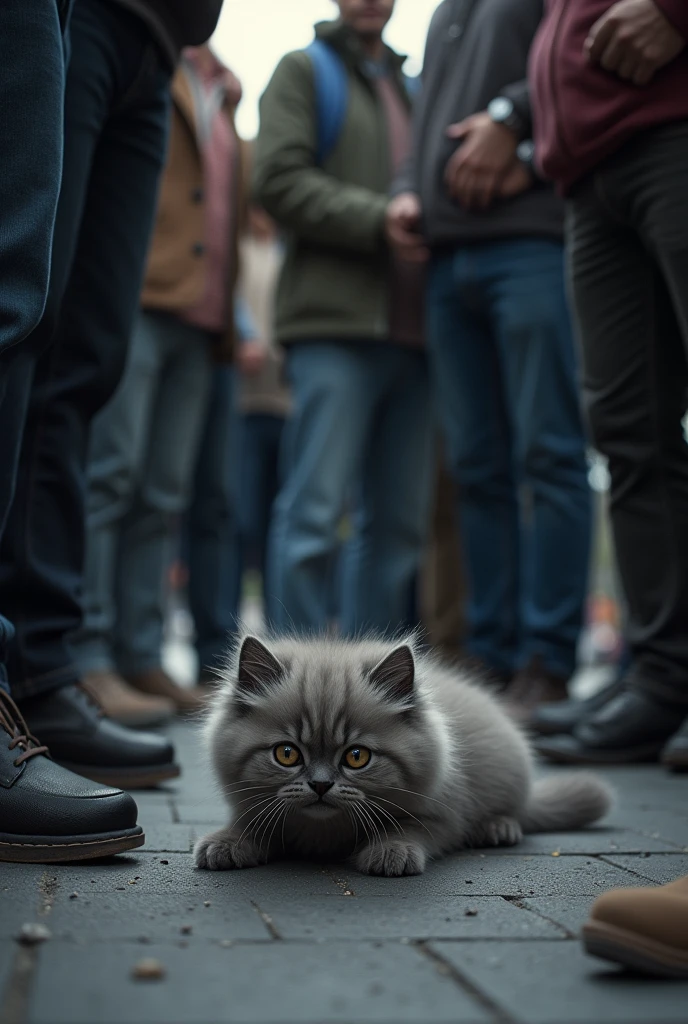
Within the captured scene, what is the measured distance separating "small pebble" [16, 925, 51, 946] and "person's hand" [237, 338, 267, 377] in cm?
496

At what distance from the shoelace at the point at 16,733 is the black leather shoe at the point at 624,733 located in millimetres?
1758

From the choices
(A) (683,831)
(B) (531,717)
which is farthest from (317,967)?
(B) (531,717)

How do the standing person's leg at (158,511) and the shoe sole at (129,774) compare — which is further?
the standing person's leg at (158,511)

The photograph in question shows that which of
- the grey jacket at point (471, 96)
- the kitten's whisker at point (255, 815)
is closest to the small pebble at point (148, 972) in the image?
the kitten's whisker at point (255, 815)

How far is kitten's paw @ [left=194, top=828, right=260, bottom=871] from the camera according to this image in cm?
201

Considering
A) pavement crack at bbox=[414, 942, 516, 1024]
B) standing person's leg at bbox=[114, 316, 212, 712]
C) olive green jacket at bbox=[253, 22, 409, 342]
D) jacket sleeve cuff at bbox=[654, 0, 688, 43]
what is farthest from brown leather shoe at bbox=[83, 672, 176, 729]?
jacket sleeve cuff at bbox=[654, 0, 688, 43]

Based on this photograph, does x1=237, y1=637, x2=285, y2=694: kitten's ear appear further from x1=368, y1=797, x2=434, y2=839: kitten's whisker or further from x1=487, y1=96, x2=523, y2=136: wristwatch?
x1=487, y1=96, x2=523, y2=136: wristwatch

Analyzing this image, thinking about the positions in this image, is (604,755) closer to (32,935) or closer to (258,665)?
(258,665)

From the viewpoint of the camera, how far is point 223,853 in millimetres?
2027

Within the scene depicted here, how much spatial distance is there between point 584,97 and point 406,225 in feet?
4.77

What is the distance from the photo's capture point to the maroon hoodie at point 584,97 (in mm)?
2740

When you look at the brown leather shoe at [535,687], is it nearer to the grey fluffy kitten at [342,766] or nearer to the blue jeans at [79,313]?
the grey fluffy kitten at [342,766]

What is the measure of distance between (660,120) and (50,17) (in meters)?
1.49

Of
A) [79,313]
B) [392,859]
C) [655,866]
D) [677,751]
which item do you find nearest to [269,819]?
[392,859]
